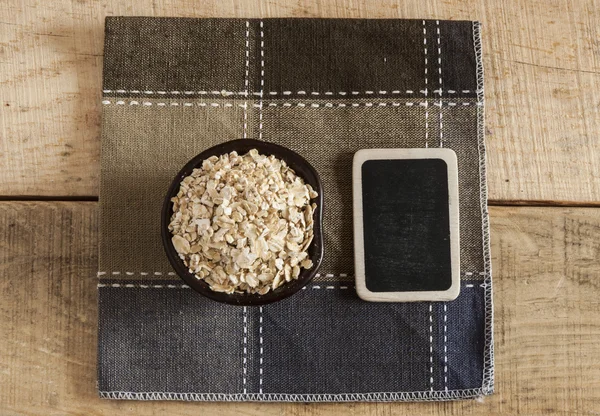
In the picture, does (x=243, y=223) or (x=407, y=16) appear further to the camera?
(x=407, y=16)

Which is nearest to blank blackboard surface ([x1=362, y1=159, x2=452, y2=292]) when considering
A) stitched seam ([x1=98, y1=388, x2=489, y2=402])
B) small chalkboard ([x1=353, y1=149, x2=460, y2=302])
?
small chalkboard ([x1=353, y1=149, x2=460, y2=302])

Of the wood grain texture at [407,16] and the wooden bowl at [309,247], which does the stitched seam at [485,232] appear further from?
the wooden bowl at [309,247]

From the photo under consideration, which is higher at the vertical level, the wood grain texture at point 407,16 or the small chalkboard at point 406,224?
the wood grain texture at point 407,16

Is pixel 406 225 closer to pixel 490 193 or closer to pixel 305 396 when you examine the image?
pixel 490 193

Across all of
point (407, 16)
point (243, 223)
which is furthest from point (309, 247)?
point (407, 16)

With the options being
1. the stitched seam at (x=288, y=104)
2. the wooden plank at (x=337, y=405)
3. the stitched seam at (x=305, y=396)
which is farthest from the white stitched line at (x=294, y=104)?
the stitched seam at (x=305, y=396)

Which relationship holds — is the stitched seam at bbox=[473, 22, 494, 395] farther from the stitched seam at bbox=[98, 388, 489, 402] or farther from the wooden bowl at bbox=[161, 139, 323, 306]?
the wooden bowl at bbox=[161, 139, 323, 306]

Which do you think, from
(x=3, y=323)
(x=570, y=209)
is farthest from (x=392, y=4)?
(x=3, y=323)
